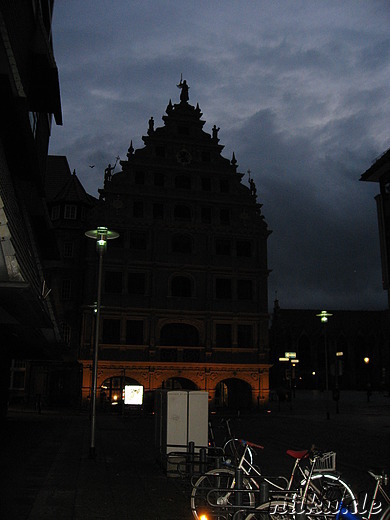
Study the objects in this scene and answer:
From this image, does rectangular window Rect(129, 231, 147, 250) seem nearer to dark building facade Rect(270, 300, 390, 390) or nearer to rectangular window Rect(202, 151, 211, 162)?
rectangular window Rect(202, 151, 211, 162)

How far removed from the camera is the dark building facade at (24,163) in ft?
29.6

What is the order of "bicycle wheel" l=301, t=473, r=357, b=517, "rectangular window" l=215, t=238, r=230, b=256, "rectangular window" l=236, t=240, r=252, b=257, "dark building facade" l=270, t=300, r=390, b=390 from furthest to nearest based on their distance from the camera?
"dark building facade" l=270, t=300, r=390, b=390 < "rectangular window" l=236, t=240, r=252, b=257 < "rectangular window" l=215, t=238, r=230, b=256 < "bicycle wheel" l=301, t=473, r=357, b=517

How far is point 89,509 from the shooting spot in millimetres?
9680

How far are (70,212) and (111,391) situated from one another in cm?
1670

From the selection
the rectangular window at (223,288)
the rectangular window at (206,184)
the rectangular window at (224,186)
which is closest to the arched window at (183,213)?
the rectangular window at (206,184)

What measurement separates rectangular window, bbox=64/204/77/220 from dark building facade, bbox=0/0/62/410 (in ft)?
67.5

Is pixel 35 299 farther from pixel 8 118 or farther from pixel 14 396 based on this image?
pixel 14 396

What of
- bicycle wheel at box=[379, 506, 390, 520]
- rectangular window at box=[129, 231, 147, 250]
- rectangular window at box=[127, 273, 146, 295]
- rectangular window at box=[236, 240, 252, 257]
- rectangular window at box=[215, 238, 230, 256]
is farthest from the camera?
rectangular window at box=[236, 240, 252, 257]

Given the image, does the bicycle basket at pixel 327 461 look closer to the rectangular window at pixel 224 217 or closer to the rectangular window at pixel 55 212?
the rectangular window at pixel 224 217

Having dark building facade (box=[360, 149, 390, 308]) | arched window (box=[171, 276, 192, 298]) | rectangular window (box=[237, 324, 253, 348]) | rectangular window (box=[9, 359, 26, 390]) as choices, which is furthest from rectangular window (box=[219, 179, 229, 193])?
rectangular window (box=[9, 359, 26, 390])

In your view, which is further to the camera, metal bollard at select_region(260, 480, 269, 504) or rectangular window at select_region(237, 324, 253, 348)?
rectangular window at select_region(237, 324, 253, 348)

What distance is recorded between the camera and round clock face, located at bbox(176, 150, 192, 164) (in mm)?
47750

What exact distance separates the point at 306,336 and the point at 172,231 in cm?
6613

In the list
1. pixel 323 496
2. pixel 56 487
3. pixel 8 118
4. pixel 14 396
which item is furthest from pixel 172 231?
pixel 323 496
